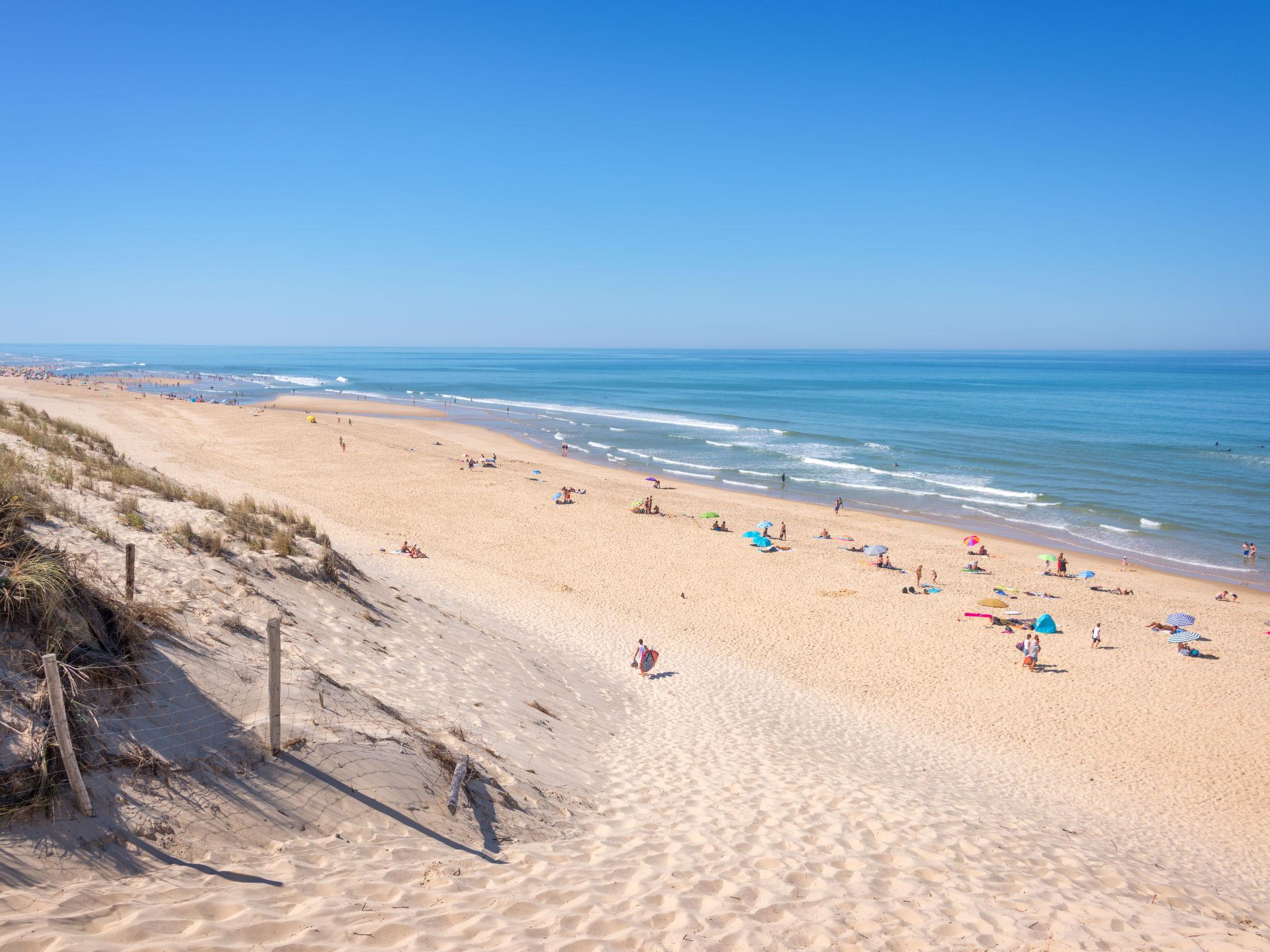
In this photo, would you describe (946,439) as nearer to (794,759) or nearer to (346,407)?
(794,759)

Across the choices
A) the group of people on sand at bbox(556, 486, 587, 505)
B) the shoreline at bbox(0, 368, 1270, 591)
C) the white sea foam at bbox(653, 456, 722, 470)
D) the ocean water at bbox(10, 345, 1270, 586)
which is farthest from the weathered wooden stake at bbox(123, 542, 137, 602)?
the white sea foam at bbox(653, 456, 722, 470)

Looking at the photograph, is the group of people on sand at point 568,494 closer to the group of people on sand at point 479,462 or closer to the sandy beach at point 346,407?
the group of people on sand at point 479,462

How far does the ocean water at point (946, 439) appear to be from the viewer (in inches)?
1230

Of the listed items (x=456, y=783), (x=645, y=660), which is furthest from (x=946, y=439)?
(x=456, y=783)

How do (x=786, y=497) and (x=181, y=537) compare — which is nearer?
(x=181, y=537)

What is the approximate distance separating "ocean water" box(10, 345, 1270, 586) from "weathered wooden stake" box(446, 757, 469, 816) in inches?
1084

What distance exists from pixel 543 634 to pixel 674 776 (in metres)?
7.03

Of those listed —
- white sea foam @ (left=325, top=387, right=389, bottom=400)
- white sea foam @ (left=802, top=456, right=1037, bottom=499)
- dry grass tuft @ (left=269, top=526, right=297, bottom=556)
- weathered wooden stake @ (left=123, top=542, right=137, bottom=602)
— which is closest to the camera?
weathered wooden stake @ (left=123, top=542, right=137, bottom=602)

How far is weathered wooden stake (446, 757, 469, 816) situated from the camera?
5.75 meters

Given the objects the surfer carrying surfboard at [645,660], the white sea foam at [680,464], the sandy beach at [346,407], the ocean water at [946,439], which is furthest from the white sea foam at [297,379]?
the surfer carrying surfboard at [645,660]

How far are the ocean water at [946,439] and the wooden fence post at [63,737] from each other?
30.2m

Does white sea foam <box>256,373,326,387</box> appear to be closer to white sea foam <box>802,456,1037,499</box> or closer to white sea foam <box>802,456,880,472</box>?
white sea foam <box>802,456,880,472</box>

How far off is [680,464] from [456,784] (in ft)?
125

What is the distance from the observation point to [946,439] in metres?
52.9
